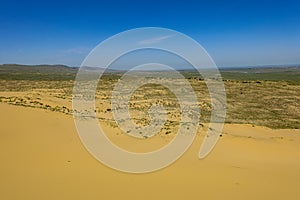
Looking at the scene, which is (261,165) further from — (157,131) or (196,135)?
(157,131)

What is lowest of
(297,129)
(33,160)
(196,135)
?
(297,129)

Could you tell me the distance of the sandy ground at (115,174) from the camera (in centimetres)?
610

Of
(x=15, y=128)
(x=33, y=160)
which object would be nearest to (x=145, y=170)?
(x=33, y=160)

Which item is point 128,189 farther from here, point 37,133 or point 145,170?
point 37,133

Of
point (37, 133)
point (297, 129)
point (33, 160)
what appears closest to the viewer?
point (33, 160)

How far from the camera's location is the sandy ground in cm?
610

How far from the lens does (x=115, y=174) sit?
7.19 m

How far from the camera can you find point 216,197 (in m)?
6.36

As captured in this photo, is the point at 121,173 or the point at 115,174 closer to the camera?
the point at 115,174

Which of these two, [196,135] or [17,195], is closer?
[17,195]

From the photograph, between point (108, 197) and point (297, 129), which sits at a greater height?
point (108, 197)

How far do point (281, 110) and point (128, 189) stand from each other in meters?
25.4

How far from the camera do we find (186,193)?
641 cm

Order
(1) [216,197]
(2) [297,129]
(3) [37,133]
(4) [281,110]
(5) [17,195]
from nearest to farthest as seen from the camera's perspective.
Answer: (5) [17,195]
(1) [216,197]
(3) [37,133]
(2) [297,129]
(4) [281,110]
